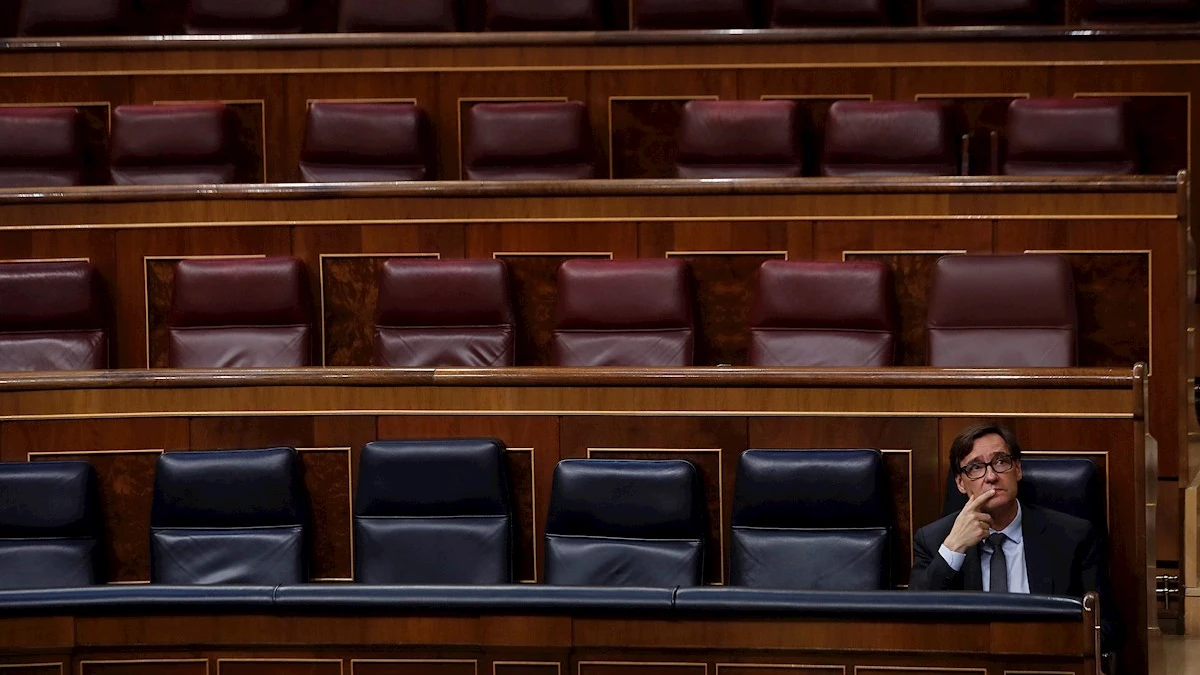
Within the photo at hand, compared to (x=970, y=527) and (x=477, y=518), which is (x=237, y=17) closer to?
(x=477, y=518)

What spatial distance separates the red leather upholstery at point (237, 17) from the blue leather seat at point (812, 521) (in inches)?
49.7

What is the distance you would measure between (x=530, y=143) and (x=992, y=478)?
36.7 inches

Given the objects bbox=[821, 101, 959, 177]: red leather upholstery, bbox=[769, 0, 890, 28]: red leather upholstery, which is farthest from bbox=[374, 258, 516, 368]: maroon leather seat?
bbox=[769, 0, 890, 28]: red leather upholstery

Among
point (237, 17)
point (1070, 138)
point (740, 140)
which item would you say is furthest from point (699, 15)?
point (237, 17)

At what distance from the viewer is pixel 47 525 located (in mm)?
1317

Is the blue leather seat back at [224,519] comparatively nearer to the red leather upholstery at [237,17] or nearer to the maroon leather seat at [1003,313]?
the maroon leather seat at [1003,313]

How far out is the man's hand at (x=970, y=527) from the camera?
44.4 inches

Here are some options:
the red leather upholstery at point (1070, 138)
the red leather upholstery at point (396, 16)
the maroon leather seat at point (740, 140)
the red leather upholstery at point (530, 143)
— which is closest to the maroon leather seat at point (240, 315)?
the red leather upholstery at point (530, 143)

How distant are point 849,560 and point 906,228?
49 cm

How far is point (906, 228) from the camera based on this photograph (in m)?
1.61

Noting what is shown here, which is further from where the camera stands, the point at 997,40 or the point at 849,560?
the point at 997,40

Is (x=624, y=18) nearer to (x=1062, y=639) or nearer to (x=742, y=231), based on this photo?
(x=742, y=231)

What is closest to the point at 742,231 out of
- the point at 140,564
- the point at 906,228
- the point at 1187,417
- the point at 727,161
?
the point at 906,228

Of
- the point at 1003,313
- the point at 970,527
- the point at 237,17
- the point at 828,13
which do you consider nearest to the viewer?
the point at 970,527
